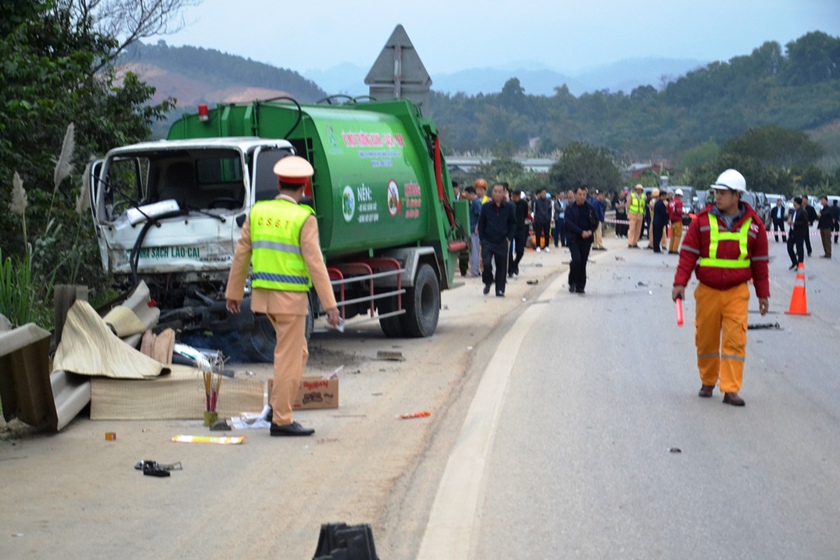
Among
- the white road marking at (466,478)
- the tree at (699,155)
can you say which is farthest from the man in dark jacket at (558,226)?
the tree at (699,155)

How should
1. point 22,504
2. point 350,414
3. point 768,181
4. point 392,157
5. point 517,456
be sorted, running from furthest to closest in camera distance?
point 768,181, point 392,157, point 350,414, point 517,456, point 22,504

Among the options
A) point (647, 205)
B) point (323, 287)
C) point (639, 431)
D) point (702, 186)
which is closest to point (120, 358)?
point (323, 287)

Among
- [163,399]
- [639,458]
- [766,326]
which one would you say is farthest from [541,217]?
[639,458]

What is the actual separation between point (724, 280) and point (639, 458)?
8.47 ft

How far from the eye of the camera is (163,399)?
29.9 ft

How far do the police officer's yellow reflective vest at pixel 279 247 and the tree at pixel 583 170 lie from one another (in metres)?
Result: 68.1

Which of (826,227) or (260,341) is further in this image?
(826,227)

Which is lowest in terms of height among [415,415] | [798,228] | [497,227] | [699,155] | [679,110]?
[699,155]

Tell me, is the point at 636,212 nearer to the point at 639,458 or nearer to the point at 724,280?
the point at 724,280

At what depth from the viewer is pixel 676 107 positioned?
167 metres

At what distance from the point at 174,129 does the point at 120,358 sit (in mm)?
4524

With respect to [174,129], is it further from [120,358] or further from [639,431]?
[639,431]

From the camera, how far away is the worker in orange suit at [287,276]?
8227 millimetres

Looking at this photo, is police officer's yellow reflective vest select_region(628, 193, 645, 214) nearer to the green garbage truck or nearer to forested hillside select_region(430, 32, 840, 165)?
the green garbage truck
